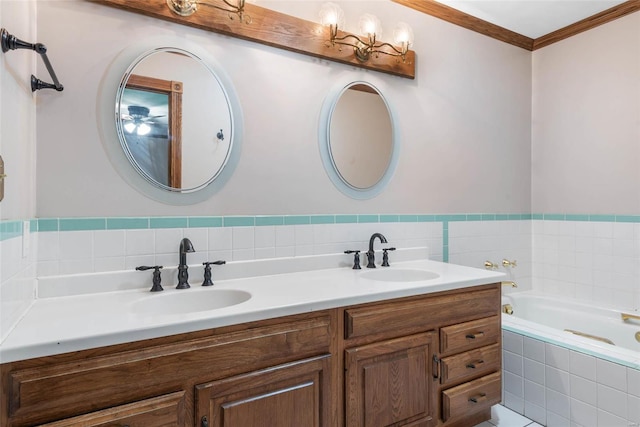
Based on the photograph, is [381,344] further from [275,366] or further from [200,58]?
[200,58]

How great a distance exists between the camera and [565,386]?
1866mm

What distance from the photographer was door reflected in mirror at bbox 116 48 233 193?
5.01 feet

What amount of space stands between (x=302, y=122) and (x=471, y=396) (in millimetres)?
1622

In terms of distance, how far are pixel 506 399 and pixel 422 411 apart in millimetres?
883

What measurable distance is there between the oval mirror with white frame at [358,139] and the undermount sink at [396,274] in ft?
1.48

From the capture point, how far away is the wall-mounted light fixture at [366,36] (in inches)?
75.9

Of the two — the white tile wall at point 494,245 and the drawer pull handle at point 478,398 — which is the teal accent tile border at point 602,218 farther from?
the drawer pull handle at point 478,398

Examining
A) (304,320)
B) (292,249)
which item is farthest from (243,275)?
(304,320)

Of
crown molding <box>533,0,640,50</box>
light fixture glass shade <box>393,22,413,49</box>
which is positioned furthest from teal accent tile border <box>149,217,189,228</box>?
crown molding <box>533,0,640,50</box>

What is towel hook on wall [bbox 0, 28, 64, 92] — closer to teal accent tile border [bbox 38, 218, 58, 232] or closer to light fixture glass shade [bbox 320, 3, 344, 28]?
teal accent tile border [bbox 38, 218, 58, 232]

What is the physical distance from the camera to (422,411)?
158cm

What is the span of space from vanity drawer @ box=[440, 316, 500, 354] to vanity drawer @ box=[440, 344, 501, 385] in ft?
0.10

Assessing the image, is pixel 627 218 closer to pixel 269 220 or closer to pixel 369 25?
pixel 369 25

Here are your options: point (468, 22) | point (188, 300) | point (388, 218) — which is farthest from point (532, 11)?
point (188, 300)
